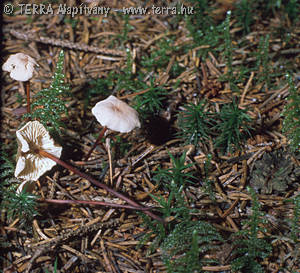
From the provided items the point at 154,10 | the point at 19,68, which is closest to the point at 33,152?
the point at 19,68

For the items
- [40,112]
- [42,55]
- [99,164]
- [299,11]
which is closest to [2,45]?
[42,55]

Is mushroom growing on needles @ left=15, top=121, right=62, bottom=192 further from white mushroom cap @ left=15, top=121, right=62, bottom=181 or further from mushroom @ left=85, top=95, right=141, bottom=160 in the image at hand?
mushroom @ left=85, top=95, right=141, bottom=160

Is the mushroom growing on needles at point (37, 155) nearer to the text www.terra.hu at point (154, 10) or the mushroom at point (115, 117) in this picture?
the mushroom at point (115, 117)

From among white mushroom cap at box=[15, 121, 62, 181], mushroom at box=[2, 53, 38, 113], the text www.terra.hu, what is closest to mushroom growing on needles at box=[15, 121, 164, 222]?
white mushroom cap at box=[15, 121, 62, 181]

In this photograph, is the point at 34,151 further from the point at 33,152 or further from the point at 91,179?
the point at 91,179

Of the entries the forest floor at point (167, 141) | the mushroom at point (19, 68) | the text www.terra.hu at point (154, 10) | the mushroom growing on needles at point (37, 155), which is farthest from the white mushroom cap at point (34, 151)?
the text www.terra.hu at point (154, 10)

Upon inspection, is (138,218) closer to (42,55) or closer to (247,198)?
(247,198)
